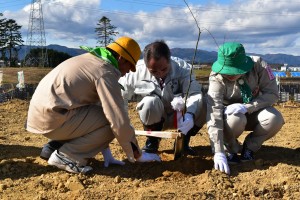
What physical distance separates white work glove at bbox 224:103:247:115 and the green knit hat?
309 mm

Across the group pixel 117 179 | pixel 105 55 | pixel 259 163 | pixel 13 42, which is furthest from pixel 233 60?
pixel 13 42

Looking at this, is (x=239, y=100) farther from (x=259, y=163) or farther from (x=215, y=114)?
(x=259, y=163)

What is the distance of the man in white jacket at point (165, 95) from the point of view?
12.8 feet

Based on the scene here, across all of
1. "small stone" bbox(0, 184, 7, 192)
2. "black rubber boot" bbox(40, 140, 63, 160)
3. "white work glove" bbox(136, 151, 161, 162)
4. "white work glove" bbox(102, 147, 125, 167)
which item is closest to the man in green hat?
"white work glove" bbox(136, 151, 161, 162)

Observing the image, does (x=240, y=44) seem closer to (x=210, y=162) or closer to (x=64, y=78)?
(x=210, y=162)

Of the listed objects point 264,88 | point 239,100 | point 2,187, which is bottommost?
point 2,187

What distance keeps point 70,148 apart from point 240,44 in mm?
1693

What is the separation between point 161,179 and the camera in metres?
3.35

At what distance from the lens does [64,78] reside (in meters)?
3.12

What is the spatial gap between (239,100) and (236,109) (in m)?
0.28

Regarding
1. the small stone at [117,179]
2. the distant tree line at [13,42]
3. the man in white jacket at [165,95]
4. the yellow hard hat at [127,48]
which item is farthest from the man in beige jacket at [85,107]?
the distant tree line at [13,42]

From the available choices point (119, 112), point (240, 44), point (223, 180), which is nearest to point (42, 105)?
point (119, 112)

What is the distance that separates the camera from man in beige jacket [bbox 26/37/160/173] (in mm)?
3064

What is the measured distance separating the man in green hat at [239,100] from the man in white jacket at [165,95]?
256 mm
